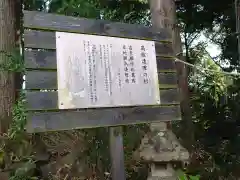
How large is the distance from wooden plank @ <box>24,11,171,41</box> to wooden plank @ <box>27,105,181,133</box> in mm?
694

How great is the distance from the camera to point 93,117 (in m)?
2.57

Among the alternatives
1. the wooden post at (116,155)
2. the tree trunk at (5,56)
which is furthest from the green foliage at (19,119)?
the wooden post at (116,155)

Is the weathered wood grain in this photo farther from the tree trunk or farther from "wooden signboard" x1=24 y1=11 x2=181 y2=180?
the tree trunk

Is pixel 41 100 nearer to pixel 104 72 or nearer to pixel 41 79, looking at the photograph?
pixel 41 79

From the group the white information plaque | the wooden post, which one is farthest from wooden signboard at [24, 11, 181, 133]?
the wooden post

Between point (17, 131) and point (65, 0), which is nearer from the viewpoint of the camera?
point (17, 131)

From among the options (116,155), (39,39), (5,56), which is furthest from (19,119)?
(39,39)

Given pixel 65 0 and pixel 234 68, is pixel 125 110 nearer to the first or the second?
pixel 65 0

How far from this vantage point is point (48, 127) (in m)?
2.38

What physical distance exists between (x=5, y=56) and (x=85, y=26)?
2.89m

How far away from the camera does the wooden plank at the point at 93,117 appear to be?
236 cm

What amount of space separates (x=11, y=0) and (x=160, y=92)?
14.2ft

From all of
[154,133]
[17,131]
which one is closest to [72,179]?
[17,131]

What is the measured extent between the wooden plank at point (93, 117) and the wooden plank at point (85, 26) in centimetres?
69
